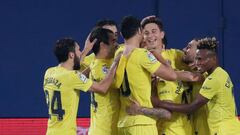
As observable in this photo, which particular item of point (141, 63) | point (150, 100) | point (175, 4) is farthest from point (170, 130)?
point (175, 4)

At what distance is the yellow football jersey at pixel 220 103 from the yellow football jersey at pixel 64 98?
1.06 meters

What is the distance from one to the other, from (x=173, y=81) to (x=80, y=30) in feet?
8.68

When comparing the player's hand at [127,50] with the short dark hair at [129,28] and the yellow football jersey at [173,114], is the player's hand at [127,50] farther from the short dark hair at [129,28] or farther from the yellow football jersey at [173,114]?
the yellow football jersey at [173,114]

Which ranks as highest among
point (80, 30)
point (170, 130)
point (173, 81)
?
point (80, 30)

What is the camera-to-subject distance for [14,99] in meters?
7.72

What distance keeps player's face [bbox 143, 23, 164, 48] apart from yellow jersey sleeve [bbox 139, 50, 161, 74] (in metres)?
0.52

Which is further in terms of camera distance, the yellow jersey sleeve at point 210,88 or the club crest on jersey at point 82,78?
the yellow jersey sleeve at point 210,88

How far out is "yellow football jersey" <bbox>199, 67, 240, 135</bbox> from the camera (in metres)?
5.38

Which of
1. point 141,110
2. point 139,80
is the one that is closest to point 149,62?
point 139,80

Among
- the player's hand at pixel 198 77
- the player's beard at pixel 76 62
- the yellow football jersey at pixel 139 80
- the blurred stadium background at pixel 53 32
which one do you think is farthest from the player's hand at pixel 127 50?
the blurred stadium background at pixel 53 32

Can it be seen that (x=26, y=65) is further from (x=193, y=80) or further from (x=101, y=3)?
(x=193, y=80)

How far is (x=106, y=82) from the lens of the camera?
5215 millimetres

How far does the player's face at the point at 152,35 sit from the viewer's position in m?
5.62

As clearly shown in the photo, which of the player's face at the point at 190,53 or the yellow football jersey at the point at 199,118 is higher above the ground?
the player's face at the point at 190,53
